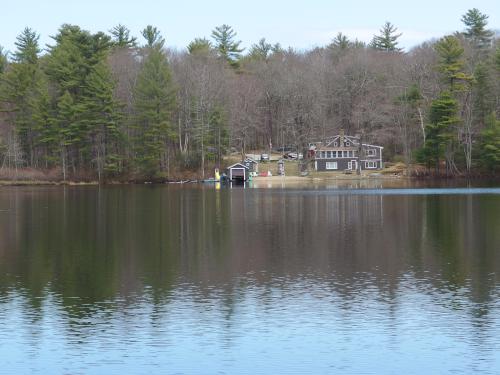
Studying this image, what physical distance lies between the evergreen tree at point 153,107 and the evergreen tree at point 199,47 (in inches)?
813

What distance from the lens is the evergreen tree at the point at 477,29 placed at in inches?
4747

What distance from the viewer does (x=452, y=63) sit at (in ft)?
339

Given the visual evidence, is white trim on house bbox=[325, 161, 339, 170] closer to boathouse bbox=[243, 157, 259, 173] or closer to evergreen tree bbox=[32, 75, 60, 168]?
boathouse bbox=[243, 157, 259, 173]

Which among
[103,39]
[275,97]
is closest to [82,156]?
[103,39]

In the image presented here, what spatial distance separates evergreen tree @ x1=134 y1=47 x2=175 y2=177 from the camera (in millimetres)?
105875

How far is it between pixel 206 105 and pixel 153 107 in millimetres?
9059

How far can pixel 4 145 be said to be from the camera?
109 m

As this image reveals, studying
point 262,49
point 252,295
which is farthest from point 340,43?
point 252,295

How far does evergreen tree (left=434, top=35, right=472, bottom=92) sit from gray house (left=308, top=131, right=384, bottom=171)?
57.1 ft

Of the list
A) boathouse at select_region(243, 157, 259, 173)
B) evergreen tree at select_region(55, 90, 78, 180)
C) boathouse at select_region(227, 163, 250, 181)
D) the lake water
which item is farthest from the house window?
the lake water

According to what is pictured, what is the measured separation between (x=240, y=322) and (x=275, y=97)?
106980mm

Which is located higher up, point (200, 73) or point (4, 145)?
point (200, 73)

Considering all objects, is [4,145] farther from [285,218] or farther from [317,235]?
[317,235]

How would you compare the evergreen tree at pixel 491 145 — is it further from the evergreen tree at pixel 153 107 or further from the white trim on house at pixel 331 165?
the evergreen tree at pixel 153 107
